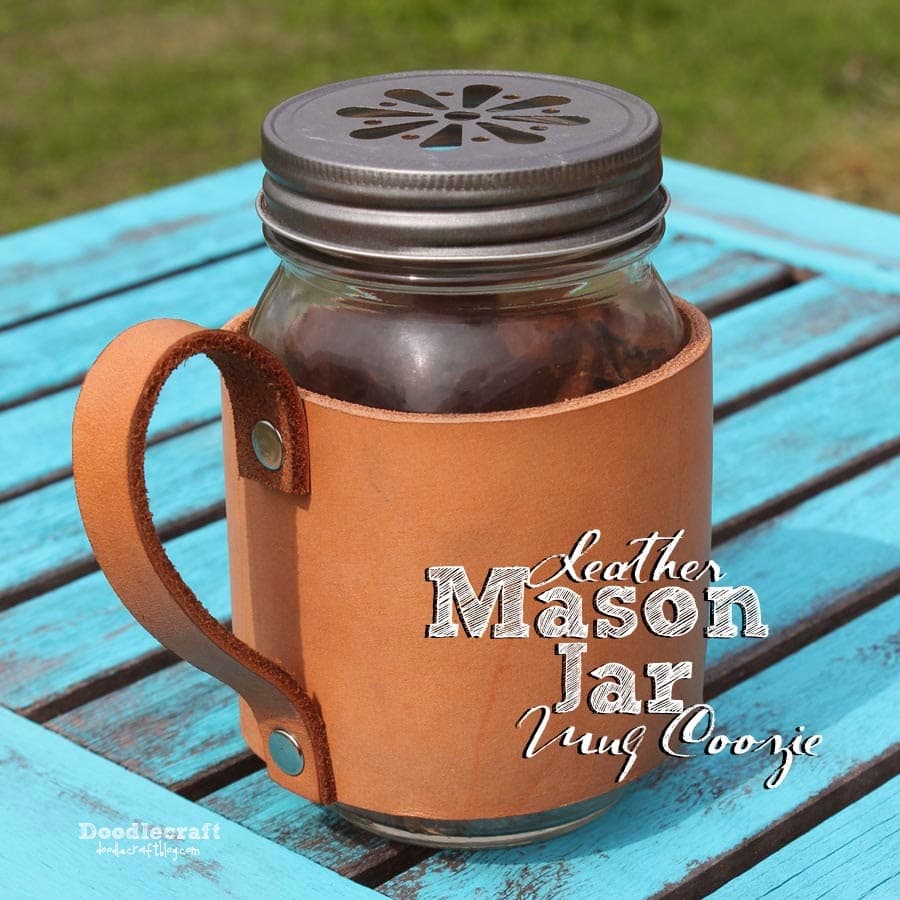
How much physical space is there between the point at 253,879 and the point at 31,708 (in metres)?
0.22

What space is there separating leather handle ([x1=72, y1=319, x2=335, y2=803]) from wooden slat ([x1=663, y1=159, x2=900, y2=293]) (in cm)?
90

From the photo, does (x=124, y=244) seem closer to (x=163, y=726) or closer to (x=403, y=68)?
(x=163, y=726)

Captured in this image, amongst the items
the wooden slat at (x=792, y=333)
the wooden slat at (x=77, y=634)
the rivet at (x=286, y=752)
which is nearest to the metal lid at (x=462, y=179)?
the rivet at (x=286, y=752)

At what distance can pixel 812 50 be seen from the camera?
141 inches

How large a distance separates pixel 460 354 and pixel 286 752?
0.80 ft

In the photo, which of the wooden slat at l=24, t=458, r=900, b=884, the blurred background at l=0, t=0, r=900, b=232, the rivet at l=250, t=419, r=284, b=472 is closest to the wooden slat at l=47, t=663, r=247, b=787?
the wooden slat at l=24, t=458, r=900, b=884

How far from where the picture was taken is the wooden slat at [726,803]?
83 centimetres

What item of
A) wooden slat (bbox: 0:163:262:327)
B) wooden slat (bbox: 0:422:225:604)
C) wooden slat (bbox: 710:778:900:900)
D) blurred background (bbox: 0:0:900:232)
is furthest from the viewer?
blurred background (bbox: 0:0:900:232)

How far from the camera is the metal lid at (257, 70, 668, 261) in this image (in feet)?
2.32

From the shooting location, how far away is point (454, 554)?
2.49 feet

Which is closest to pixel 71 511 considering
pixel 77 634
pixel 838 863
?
pixel 77 634

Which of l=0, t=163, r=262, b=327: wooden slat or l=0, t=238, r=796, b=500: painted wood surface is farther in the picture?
l=0, t=163, r=262, b=327: wooden slat

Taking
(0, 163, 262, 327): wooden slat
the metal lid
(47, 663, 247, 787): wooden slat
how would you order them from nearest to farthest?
the metal lid < (47, 663, 247, 787): wooden slat < (0, 163, 262, 327): wooden slat

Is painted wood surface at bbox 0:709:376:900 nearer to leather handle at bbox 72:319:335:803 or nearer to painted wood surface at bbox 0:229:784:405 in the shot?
leather handle at bbox 72:319:335:803
